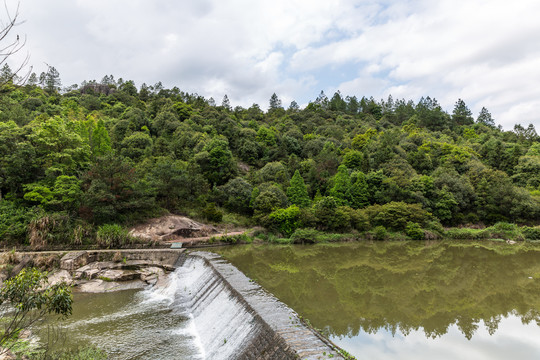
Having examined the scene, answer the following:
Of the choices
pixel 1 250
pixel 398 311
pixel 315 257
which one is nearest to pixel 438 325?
pixel 398 311

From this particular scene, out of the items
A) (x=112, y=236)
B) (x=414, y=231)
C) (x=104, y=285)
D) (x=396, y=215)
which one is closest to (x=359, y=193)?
(x=396, y=215)

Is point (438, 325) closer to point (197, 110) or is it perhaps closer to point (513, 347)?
point (513, 347)

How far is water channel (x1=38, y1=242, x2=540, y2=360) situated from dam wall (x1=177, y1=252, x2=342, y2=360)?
18 cm

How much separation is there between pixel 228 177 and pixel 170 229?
40.8 ft

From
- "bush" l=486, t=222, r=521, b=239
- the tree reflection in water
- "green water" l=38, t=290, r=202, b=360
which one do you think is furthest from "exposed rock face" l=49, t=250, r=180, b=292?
"bush" l=486, t=222, r=521, b=239

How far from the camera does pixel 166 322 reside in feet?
32.3

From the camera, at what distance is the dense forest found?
782 inches

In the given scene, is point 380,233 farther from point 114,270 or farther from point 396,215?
point 114,270

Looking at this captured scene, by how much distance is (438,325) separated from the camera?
8.94 meters

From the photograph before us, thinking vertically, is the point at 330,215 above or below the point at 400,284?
above

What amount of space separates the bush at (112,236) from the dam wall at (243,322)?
7.70m

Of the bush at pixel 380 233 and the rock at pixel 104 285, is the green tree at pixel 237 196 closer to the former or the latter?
the bush at pixel 380 233

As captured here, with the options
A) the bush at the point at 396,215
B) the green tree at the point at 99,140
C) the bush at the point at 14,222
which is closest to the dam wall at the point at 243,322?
the bush at the point at 14,222

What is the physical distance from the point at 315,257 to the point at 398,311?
9157 millimetres
